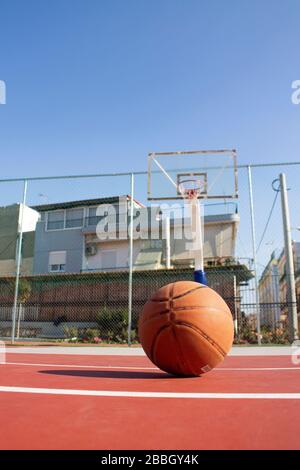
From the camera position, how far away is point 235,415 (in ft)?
9.57

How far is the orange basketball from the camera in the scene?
4.69m

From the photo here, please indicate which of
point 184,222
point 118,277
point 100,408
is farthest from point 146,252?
point 100,408

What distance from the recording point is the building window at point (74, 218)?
31031mm

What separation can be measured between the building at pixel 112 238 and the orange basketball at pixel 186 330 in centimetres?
1771

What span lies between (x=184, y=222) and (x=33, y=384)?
872 inches

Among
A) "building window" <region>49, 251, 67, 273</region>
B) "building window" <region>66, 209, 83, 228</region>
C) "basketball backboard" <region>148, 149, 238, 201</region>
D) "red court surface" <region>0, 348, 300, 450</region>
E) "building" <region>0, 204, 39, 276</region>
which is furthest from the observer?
"building" <region>0, 204, 39, 276</region>

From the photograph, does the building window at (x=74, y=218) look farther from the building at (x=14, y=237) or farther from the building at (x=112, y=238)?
the building at (x=14, y=237)

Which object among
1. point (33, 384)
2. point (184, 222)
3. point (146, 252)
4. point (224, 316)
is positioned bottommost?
point (33, 384)

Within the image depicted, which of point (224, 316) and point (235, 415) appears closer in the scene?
point (235, 415)

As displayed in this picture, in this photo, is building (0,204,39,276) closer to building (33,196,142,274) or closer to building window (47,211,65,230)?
building (33,196,142,274)

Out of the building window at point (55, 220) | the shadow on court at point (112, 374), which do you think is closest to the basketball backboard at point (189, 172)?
the shadow on court at point (112, 374)

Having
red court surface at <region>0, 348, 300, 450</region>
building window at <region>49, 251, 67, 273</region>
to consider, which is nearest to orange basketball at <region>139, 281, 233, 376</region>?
red court surface at <region>0, 348, 300, 450</region>
